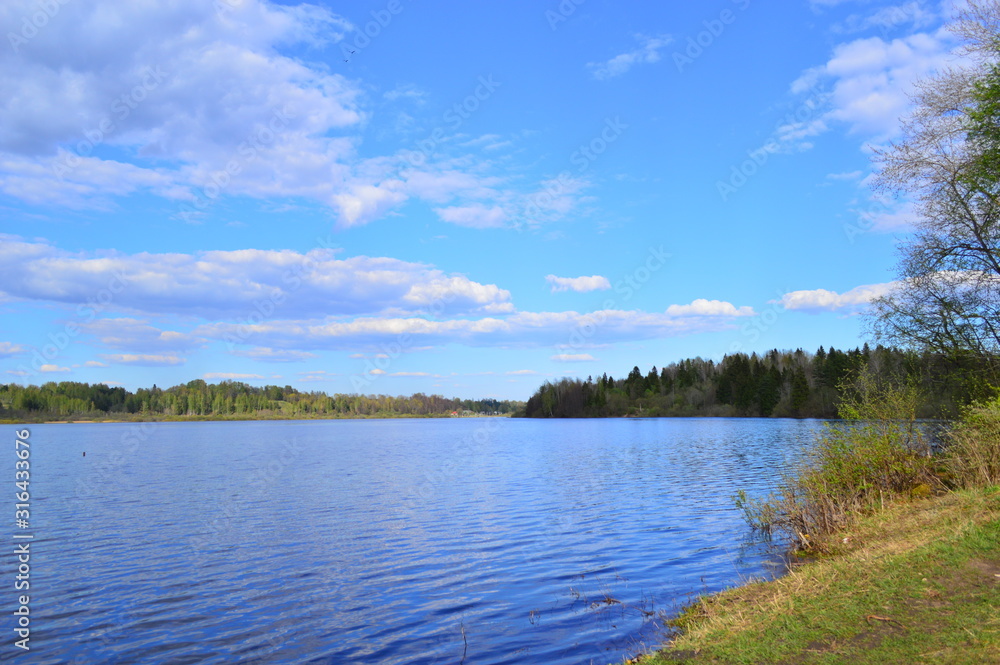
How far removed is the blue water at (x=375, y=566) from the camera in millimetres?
12906

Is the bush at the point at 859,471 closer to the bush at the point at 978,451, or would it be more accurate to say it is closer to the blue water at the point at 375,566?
the bush at the point at 978,451

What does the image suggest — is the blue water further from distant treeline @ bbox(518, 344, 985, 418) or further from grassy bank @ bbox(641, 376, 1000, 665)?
distant treeline @ bbox(518, 344, 985, 418)

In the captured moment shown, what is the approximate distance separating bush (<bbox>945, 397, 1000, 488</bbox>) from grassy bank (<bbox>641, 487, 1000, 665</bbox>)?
9.23 feet

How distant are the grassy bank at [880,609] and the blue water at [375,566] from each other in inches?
98.8

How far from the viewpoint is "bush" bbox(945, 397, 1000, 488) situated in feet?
51.3

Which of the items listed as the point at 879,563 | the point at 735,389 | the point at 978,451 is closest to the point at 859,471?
the point at 978,451

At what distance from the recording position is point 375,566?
62.7 feet

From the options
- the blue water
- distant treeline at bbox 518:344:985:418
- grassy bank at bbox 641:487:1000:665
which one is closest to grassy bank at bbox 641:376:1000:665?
grassy bank at bbox 641:487:1000:665

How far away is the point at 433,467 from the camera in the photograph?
49.6 meters

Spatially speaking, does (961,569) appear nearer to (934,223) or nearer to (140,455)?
(934,223)

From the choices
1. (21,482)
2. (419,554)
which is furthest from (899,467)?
(21,482)

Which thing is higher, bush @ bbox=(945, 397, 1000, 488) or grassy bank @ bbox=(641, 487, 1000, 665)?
bush @ bbox=(945, 397, 1000, 488)

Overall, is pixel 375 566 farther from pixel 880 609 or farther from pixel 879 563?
pixel 880 609

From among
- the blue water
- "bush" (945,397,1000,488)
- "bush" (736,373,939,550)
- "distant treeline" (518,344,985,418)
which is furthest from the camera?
"distant treeline" (518,344,985,418)
